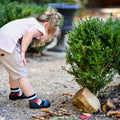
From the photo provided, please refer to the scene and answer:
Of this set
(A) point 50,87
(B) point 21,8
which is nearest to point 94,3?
(B) point 21,8

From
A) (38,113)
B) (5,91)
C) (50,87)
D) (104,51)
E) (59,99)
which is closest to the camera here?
(104,51)

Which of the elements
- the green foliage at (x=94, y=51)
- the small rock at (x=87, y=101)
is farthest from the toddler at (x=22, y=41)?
the small rock at (x=87, y=101)

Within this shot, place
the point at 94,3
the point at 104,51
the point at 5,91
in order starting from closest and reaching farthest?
the point at 104,51, the point at 5,91, the point at 94,3

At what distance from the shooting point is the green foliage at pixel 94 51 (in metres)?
2.51

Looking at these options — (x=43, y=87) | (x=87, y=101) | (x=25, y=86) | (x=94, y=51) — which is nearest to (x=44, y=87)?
(x=43, y=87)

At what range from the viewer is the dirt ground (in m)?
2.76

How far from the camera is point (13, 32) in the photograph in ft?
8.88

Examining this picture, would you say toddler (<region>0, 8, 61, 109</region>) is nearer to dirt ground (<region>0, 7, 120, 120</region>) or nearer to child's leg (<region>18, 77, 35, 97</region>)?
child's leg (<region>18, 77, 35, 97</region>)

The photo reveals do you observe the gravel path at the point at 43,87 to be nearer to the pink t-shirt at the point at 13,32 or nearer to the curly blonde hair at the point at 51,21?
the pink t-shirt at the point at 13,32

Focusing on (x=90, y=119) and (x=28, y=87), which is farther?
(x=28, y=87)

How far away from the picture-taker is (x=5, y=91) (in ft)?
11.5

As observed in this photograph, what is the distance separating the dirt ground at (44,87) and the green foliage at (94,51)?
0.45 metres

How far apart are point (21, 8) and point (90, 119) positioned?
11.4 feet

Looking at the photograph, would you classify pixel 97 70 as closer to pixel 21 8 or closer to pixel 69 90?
pixel 69 90
